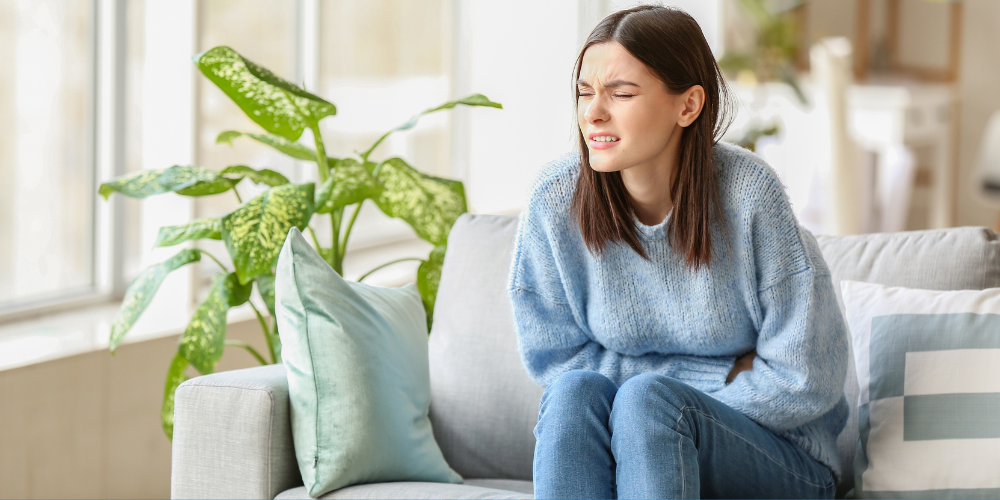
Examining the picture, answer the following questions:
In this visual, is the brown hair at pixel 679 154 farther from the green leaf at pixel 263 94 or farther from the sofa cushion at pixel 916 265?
the green leaf at pixel 263 94

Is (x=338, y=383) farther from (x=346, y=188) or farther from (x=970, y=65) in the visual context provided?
(x=970, y=65)

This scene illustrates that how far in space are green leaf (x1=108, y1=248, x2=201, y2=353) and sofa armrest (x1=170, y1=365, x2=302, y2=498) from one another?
29 cm

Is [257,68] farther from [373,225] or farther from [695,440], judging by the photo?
[373,225]

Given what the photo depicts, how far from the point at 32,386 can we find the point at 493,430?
3.00 ft

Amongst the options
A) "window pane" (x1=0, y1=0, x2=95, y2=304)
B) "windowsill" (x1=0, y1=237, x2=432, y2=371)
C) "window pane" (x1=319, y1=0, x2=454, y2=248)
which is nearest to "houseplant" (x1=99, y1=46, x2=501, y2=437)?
"windowsill" (x1=0, y1=237, x2=432, y2=371)

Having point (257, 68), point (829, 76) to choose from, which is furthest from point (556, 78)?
point (257, 68)

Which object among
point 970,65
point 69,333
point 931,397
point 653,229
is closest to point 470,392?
point 653,229

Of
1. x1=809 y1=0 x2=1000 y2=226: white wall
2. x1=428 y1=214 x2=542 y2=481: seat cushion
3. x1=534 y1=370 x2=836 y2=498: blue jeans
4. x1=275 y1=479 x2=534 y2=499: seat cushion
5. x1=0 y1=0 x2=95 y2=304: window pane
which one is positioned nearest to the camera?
x1=534 y1=370 x2=836 y2=498: blue jeans

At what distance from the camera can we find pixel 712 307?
4.57 ft

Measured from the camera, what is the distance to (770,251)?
4.46 ft

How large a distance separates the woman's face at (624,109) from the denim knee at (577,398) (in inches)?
11.6

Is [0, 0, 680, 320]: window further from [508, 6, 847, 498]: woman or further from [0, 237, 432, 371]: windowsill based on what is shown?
[508, 6, 847, 498]: woman

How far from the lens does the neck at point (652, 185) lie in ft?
4.51

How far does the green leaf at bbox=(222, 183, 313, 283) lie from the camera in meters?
1.56
